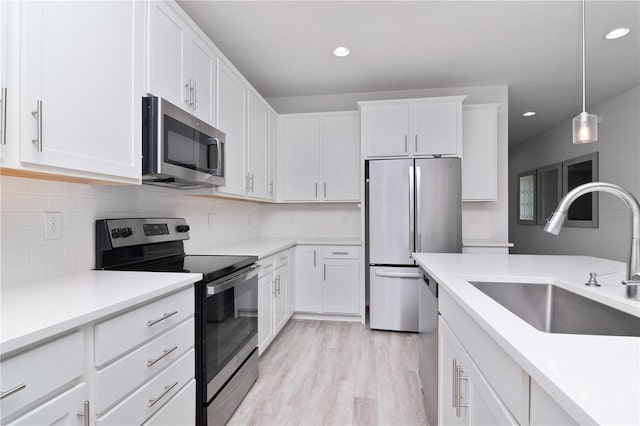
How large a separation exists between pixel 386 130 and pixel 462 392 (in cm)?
269

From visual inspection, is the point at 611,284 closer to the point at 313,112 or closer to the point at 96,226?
the point at 96,226

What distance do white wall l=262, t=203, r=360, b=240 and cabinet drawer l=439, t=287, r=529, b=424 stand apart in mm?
2678

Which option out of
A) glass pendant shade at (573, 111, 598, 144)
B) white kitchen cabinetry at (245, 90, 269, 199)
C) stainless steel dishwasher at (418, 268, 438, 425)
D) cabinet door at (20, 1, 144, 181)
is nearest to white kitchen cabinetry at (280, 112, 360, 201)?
white kitchen cabinetry at (245, 90, 269, 199)

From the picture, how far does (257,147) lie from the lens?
120 inches

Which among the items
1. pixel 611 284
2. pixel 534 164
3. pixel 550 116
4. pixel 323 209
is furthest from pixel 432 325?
pixel 534 164

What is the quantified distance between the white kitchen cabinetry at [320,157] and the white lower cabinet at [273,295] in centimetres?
92

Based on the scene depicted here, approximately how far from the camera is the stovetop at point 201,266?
1590 mm

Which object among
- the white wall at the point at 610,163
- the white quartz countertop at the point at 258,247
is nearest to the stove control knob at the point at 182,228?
the white quartz countertop at the point at 258,247

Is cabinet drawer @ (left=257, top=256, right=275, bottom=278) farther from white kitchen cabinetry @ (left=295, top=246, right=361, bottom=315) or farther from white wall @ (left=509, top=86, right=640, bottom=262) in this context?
white wall @ (left=509, top=86, right=640, bottom=262)

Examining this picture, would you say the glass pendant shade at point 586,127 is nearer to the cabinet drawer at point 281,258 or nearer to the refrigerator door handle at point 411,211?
the refrigerator door handle at point 411,211

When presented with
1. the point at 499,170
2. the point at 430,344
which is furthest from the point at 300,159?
the point at 430,344

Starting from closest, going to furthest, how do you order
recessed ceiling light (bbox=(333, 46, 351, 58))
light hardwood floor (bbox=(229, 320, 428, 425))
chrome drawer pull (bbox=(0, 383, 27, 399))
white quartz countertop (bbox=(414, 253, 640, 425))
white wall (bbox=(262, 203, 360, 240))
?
1. white quartz countertop (bbox=(414, 253, 640, 425))
2. chrome drawer pull (bbox=(0, 383, 27, 399))
3. light hardwood floor (bbox=(229, 320, 428, 425))
4. recessed ceiling light (bbox=(333, 46, 351, 58))
5. white wall (bbox=(262, 203, 360, 240))

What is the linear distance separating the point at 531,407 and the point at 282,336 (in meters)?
2.63

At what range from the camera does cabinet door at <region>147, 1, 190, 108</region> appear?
1546 mm
